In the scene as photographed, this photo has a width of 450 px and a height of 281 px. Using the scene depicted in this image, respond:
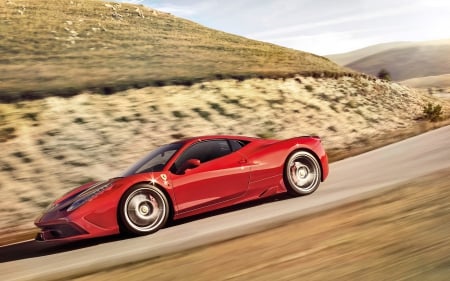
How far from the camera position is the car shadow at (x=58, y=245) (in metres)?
7.54

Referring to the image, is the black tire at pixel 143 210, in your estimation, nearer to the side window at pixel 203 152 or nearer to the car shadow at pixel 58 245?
the car shadow at pixel 58 245

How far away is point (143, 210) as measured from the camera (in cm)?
765

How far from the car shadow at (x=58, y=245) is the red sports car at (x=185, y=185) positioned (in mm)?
179

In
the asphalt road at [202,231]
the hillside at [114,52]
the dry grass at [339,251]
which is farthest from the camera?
the hillside at [114,52]

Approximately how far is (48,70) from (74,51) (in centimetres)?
702

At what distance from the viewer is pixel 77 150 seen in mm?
15930

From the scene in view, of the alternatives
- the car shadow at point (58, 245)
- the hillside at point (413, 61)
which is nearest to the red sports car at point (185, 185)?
the car shadow at point (58, 245)

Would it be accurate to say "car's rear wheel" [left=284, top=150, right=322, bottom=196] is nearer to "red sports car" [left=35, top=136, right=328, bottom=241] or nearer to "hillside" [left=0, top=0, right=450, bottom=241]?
"red sports car" [left=35, top=136, right=328, bottom=241]

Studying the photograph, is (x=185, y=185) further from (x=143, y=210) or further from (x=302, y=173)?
(x=302, y=173)

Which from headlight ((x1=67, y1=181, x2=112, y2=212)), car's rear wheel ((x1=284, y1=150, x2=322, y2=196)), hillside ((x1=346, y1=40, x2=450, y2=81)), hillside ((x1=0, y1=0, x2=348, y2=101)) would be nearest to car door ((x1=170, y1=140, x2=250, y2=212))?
car's rear wheel ((x1=284, y1=150, x2=322, y2=196))

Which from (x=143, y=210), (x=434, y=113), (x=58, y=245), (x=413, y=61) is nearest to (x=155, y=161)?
(x=143, y=210)

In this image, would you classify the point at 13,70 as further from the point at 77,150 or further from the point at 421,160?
the point at 421,160

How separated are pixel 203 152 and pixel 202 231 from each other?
1.49 meters

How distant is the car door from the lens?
25.9 ft
